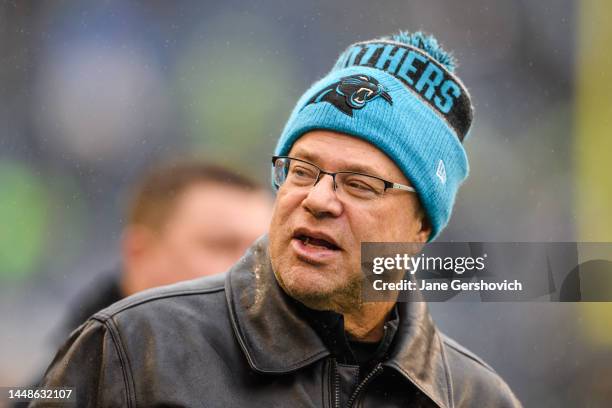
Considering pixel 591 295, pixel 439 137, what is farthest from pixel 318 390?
pixel 591 295

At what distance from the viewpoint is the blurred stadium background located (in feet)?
6.75

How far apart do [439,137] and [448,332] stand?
836 mm

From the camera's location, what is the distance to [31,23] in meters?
2.06

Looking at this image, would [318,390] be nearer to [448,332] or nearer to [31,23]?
[448,332]

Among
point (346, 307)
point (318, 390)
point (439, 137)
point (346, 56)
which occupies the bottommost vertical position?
point (318, 390)

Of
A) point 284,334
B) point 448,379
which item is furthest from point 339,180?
point 448,379

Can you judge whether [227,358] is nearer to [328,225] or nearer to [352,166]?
[328,225]

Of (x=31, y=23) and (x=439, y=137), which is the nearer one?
(x=439, y=137)

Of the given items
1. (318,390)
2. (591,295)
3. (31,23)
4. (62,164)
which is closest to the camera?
(318,390)

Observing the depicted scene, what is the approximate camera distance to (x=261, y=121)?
2.40 m

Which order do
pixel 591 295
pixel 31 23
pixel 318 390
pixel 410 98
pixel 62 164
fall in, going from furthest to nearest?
pixel 62 164 → pixel 31 23 → pixel 591 295 → pixel 410 98 → pixel 318 390

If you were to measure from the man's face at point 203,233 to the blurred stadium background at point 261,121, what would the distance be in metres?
0.12

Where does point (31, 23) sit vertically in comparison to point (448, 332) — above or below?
above

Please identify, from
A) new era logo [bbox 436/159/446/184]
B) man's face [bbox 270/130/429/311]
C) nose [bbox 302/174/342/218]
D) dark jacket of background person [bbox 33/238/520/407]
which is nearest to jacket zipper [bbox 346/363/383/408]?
dark jacket of background person [bbox 33/238/520/407]
